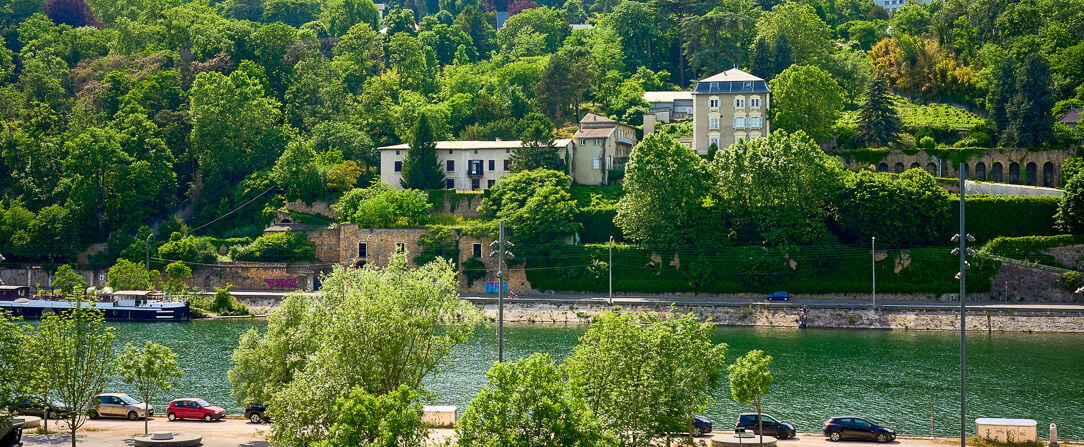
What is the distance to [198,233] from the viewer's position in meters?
97.9

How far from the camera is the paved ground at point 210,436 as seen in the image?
4022 centimetres

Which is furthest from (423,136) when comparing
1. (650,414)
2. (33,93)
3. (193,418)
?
(650,414)

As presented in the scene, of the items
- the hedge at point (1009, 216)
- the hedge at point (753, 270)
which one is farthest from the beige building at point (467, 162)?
the hedge at point (1009, 216)

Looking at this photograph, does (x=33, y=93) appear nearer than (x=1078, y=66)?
No

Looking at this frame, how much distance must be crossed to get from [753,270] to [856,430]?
41540 millimetres

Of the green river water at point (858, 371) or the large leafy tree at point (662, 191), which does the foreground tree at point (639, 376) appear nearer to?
the green river water at point (858, 371)

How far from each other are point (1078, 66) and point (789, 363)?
51.6 m

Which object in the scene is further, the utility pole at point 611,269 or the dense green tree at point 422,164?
the dense green tree at point 422,164

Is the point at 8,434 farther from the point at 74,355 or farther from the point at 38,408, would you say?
the point at 38,408

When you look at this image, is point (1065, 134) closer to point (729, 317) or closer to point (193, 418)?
point (729, 317)

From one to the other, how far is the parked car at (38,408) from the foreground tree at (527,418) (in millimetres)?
13879

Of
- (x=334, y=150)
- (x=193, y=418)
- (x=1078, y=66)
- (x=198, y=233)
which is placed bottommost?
(x=193, y=418)

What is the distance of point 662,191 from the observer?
276ft

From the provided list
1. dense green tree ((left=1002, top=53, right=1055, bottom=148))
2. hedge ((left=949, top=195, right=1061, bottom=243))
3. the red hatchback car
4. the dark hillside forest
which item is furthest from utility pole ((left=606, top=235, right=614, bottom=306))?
the red hatchback car
